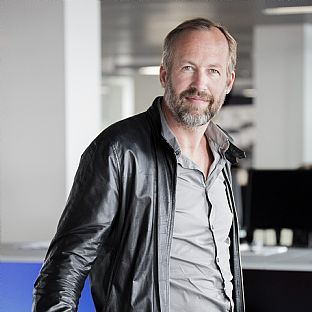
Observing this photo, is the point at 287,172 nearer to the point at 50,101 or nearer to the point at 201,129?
the point at 50,101

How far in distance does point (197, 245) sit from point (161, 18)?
331 inches

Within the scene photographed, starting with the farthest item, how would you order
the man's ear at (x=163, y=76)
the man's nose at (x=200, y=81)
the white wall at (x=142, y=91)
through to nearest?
1. the white wall at (x=142, y=91)
2. the man's ear at (x=163, y=76)
3. the man's nose at (x=200, y=81)

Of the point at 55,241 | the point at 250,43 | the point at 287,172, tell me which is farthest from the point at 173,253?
the point at 250,43

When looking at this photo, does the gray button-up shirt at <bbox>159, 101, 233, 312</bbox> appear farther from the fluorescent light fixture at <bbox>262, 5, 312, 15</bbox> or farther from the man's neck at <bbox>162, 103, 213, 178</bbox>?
the fluorescent light fixture at <bbox>262, 5, 312, 15</bbox>

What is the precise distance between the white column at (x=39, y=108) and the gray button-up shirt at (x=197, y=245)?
96.8 inches

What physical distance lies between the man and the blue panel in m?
1.19

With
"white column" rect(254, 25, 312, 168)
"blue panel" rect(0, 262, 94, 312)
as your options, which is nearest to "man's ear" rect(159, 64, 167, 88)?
"blue panel" rect(0, 262, 94, 312)

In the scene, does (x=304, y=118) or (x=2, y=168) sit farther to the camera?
(x=304, y=118)

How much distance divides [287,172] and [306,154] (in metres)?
5.75

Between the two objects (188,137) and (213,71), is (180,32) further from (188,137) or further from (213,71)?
(188,137)

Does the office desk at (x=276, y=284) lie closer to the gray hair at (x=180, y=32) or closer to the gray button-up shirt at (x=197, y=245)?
the gray button-up shirt at (x=197, y=245)

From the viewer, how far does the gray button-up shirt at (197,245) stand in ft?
6.83

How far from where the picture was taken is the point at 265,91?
10.8 metres

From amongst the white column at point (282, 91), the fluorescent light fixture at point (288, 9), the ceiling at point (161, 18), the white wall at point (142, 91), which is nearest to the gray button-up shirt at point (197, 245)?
the ceiling at point (161, 18)
